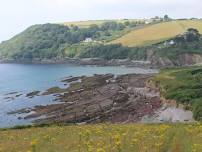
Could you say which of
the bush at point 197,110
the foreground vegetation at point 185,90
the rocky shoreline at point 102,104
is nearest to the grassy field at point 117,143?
the bush at point 197,110

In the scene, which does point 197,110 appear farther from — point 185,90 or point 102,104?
point 102,104

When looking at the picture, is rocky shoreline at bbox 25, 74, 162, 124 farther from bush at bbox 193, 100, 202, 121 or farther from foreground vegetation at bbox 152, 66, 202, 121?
bush at bbox 193, 100, 202, 121

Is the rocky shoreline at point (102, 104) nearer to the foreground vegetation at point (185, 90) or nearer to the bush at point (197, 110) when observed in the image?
the foreground vegetation at point (185, 90)

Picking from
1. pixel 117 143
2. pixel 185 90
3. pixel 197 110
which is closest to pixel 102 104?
pixel 185 90

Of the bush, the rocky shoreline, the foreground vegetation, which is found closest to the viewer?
the bush

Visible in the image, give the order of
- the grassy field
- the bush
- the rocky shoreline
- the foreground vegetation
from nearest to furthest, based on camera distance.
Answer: the grassy field < the bush < the foreground vegetation < the rocky shoreline

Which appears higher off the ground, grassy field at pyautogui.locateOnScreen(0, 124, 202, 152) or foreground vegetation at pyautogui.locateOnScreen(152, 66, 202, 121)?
grassy field at pyautogui.locateOnScreen(0, 124, 202, 152)

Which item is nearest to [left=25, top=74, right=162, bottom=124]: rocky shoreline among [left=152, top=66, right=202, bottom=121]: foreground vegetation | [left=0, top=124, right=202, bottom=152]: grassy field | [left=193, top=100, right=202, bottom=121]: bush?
[left=152, top=66, right=202, bottom=121]: foreground vegetation

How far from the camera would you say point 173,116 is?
238 ft

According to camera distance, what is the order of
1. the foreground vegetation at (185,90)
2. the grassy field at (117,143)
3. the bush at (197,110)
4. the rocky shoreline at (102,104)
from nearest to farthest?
1. the grassy field at (117,143)
2. the bush at (197,110)
3. the foreground vegetation at (185,90)
4. the rocky shoreline at (102,104)

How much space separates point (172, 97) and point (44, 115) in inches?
936

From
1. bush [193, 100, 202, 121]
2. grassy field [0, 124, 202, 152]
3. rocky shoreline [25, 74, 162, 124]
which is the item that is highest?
grassy field [0, 124, 202, 152]

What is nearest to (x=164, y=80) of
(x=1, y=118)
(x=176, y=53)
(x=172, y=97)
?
(x=172, y=97)

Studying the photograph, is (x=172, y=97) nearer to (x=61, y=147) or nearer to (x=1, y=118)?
(x=1, y=118)
